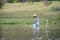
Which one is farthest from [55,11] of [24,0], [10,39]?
[10,39]

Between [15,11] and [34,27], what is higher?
[34,27]

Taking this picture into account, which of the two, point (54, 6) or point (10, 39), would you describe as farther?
point (54, 6)

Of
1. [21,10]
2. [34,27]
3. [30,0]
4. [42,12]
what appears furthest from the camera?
[30,0]

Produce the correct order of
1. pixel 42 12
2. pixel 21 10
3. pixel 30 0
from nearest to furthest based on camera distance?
1. pixel 42 12
2. pixel 21 10
3. pixel 30 0

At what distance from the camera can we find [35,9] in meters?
50.3

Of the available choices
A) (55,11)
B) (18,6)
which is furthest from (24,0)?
(55,11)

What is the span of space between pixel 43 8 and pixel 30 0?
8101 millimetres

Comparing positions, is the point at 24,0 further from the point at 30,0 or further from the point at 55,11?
the point at 55,11

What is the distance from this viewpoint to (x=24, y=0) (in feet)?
202

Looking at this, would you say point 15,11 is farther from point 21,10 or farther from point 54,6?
point 54,6

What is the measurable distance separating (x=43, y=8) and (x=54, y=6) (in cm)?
274

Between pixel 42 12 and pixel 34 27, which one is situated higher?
pixel 34 27

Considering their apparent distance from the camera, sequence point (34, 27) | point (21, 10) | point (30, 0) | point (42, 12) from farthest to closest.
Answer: point (30, 0)
point (21, 10)
point (42, 12)
point (34, 27)

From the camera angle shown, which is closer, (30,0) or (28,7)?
(28,7)
